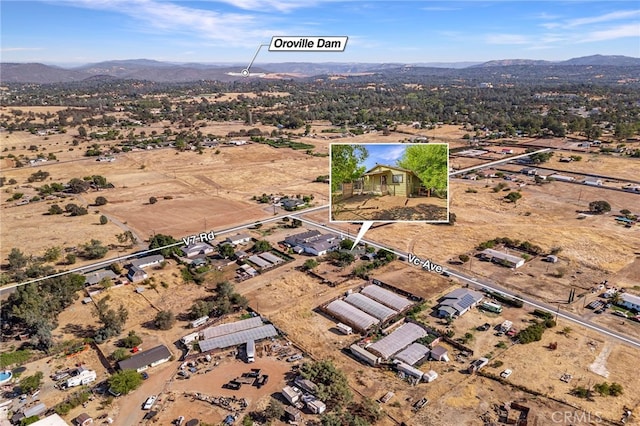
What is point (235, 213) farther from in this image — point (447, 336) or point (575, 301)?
point (575, 301)

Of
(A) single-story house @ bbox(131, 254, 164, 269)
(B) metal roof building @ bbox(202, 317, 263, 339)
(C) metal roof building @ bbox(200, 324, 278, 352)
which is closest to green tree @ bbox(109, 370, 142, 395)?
(C) metal roof building @ bbox(200, 324, 278, 352)

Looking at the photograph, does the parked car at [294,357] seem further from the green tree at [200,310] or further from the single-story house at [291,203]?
the single-story house at [291,203]

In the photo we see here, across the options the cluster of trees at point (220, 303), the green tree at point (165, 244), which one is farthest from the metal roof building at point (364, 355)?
the green tree at point (165, 244)

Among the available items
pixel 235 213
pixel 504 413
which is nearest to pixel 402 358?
pixel 504 413

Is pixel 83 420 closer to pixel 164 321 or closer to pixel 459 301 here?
pixel 164 321

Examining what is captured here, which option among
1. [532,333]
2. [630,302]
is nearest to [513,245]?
[630,302]

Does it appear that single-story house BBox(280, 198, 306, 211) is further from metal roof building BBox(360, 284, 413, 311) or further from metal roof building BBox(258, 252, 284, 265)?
metal roof building BBox(360, 284, 413, 311)
